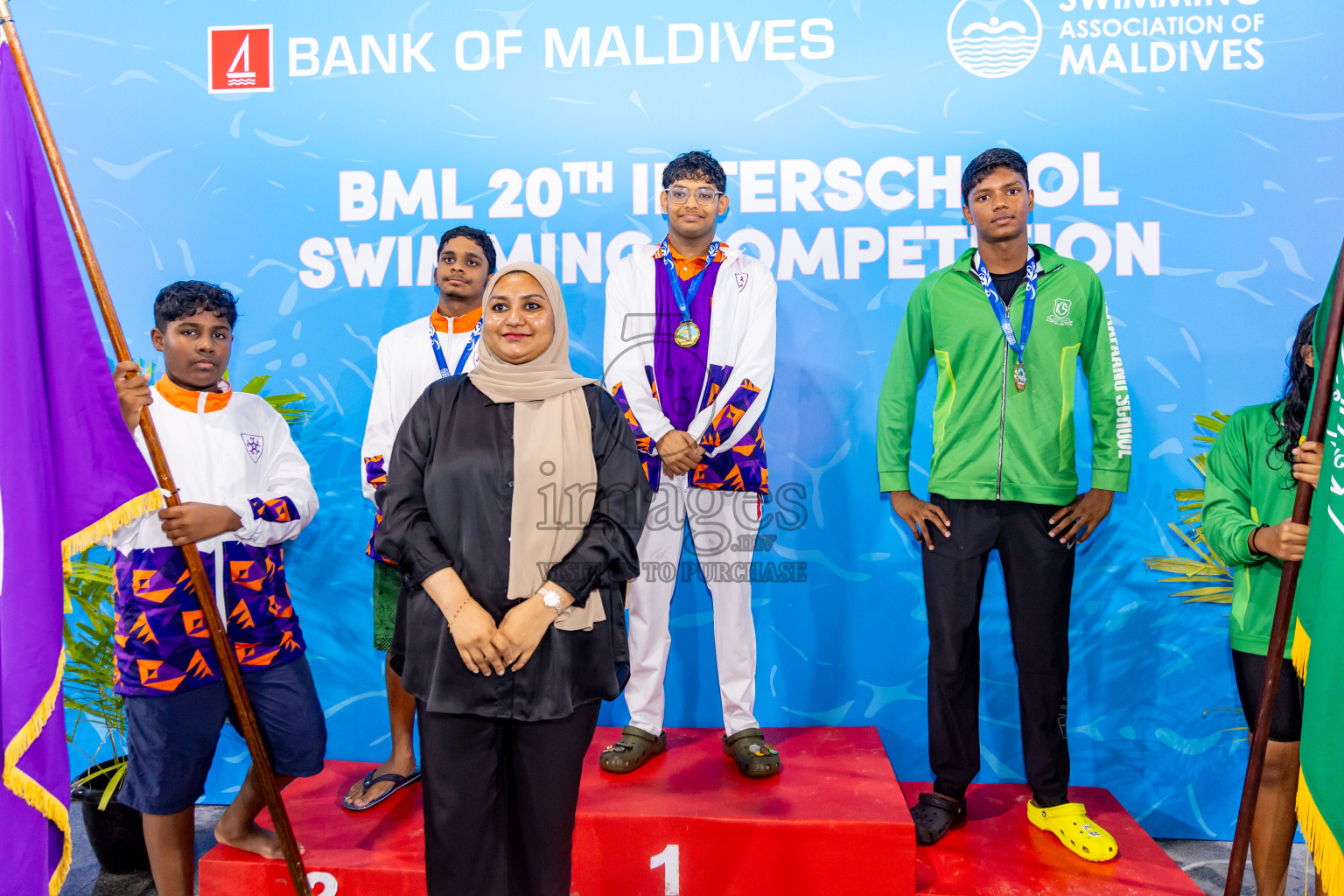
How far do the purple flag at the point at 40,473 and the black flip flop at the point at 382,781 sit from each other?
2.98 feet

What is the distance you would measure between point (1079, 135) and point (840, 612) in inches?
72.9

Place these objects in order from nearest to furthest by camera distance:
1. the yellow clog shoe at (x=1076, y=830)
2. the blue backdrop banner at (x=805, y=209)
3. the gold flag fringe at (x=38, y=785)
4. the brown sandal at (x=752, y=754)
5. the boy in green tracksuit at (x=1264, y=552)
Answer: the gold flag fringe at (x=38, y=785) → the boy in green tracksuit at (x=1264, y=552) → the yellow clog shoe at (x=1076, y=830) → the brown sandal at (x=752, y=754) → the blue backdrop banner at (x=805, y=209)

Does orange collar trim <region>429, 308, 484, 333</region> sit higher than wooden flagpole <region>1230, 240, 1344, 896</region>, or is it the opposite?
orange collar trim <region>429, 308, 484, 333</region>

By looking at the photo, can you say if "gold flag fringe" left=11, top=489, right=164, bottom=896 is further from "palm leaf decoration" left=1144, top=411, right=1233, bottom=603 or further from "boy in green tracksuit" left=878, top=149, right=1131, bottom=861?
"palm leaf decoration" left=1144, top=411, right=1233, bottom=603

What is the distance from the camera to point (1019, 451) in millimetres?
2396

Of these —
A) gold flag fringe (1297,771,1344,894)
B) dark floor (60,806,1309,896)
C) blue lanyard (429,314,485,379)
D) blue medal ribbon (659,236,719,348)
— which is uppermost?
blue medal ribbon (659,236,719,348)

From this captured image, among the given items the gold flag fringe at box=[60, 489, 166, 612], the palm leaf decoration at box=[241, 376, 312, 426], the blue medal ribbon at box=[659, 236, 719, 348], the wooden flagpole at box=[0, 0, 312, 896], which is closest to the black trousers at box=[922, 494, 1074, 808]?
the blue medal ribbon at box=[659, 236, 719, 348]

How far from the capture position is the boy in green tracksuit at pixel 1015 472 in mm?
2406

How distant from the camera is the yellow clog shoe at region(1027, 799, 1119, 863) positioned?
2365 mm

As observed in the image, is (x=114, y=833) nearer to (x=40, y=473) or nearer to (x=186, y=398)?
(x=186, y=398)

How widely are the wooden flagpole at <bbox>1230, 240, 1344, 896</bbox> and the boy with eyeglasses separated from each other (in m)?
1.14

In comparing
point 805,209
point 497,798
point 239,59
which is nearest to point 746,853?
point 497,798

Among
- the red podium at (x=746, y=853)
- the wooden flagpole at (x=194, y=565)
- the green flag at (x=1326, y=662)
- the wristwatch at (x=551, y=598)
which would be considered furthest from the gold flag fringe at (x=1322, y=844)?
the wooden flagpole at (x=194, y=565)

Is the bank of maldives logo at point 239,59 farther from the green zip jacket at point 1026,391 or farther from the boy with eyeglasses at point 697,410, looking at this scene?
the green zip jacket at point 1026,391
